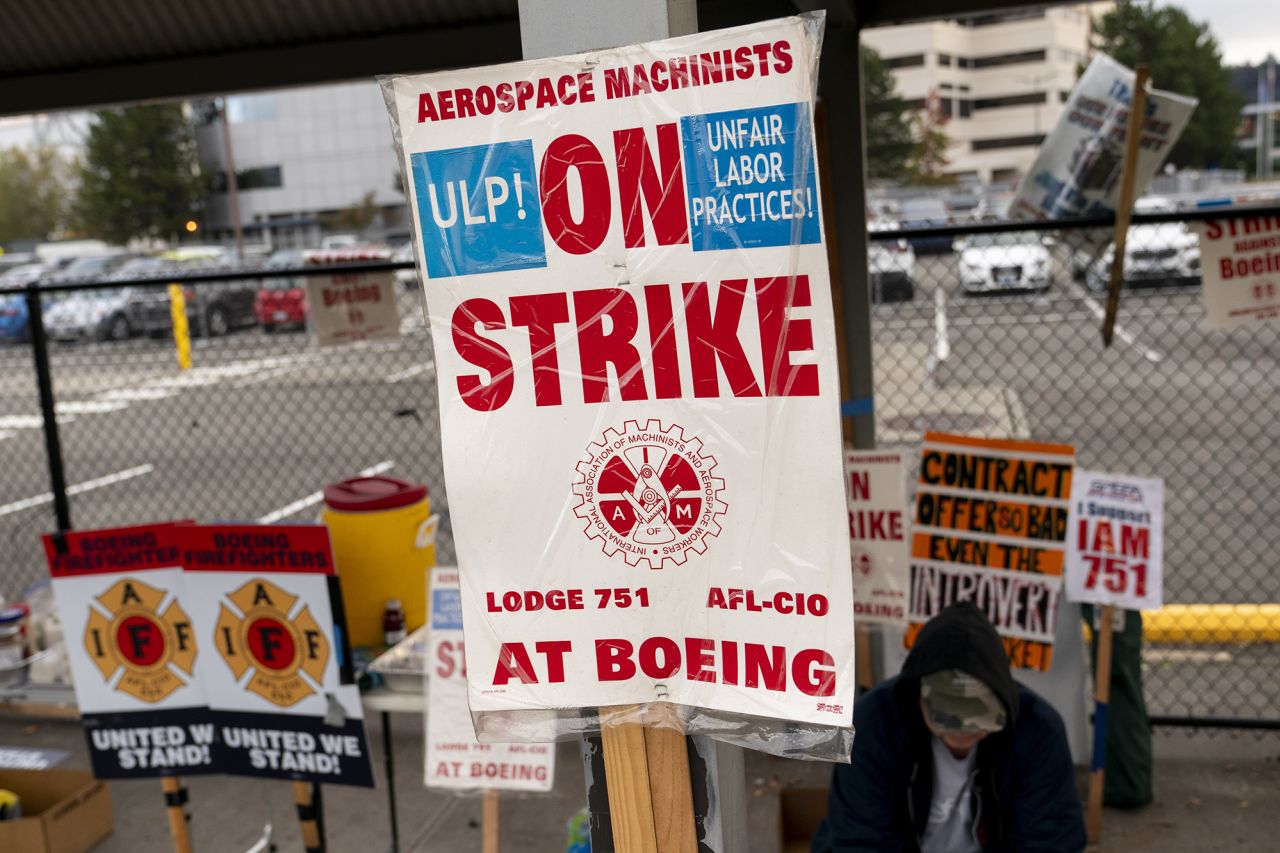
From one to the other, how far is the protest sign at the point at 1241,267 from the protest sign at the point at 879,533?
138cm

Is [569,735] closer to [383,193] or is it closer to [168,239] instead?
[168,239]

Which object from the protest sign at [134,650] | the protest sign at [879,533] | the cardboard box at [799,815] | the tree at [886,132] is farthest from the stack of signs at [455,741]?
the tree at [886,132]

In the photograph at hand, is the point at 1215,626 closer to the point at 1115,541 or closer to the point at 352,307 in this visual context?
the point at 1115,541

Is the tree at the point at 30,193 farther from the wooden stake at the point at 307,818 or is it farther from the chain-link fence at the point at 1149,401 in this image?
the wooden stake at the point at 307,818

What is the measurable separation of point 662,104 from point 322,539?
226 centimetres

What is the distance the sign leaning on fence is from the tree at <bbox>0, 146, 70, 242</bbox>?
57.5 meters

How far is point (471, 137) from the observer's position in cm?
165

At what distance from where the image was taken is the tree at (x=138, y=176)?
45.3 meters

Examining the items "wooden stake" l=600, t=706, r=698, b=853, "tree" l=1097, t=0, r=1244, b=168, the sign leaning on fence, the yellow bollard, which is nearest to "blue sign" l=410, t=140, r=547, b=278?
the sign leaning on fence

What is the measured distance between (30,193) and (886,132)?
3808 centimetres

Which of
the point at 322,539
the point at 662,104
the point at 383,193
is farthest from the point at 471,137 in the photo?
the point at 383,193

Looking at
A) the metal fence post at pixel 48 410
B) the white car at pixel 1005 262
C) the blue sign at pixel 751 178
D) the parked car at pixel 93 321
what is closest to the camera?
the blue sign at pixel 751 178

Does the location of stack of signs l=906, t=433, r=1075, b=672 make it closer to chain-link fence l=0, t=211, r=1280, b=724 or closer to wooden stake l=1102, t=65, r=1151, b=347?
wooden stake l=1102, t=65, r=1151, b=347

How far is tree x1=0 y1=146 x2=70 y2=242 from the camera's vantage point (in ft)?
170
